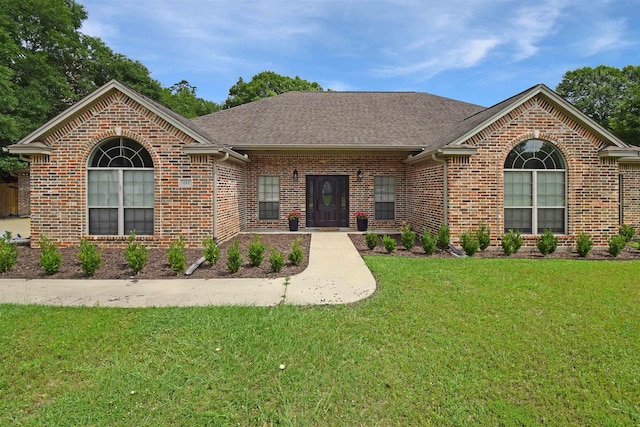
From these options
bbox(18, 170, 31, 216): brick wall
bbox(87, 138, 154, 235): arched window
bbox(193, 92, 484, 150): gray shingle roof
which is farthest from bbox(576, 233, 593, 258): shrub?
bbox(18, 170, 31, 216): brick wall

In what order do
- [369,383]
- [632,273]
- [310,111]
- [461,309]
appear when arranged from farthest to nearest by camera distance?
[310,111], [632,273], [461,309], [369,383]

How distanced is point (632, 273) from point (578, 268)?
0.87 metres

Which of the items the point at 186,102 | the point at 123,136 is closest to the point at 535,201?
the point at 123,136

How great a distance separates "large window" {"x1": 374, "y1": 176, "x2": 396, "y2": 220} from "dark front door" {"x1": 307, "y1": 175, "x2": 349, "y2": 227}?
119 centimetres

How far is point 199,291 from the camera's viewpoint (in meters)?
5.79

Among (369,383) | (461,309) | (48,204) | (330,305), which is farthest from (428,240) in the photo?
(48,204)

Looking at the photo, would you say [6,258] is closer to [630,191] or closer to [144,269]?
[144,269]

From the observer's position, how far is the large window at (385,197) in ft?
44.0

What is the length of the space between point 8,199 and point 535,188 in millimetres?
31546

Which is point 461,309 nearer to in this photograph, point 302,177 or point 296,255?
point 296,255

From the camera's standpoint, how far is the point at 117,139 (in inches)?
376

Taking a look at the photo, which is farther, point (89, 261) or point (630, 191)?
point (630, 191)

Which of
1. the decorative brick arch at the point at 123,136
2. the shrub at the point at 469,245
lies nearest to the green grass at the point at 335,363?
the shrub at the point at 469,245

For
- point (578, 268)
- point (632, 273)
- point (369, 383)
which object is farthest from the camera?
point (578, 268)
